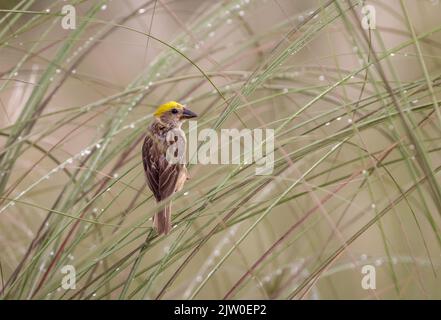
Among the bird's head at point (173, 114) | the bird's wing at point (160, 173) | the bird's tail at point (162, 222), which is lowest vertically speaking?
the bird's tail at point (162, 222)

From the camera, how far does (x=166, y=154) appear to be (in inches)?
84.0

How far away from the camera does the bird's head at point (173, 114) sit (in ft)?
7.30

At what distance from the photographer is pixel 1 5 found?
480 cm

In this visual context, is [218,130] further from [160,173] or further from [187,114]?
[187,114]

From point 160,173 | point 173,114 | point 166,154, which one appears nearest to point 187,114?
point 173,114

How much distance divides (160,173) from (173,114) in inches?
12.3

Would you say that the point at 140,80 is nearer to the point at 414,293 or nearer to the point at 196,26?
the point at 196,26

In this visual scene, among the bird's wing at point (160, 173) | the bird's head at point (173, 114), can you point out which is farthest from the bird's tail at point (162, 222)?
the bird's head at point (173, 114)

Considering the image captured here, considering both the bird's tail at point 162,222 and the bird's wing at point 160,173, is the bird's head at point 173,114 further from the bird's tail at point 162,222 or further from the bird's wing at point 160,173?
the bird's tail at point 162,222

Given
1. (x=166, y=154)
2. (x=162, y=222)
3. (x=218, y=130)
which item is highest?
(x=166, y=154)

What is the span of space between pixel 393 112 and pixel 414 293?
2098 millimetres

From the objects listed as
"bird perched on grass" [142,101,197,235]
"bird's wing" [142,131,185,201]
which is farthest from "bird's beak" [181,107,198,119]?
"bird's wing" [142,131,185,201]

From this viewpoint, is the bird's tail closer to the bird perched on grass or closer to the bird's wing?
the bird perched on grass
